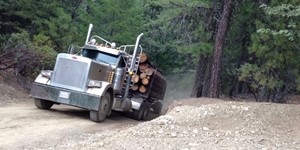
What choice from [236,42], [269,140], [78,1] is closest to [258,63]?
[236,42]

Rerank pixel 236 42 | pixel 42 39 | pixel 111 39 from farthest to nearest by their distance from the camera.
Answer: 1. pixel 111 39
2. pixel 236 42
3. pixel 42 39

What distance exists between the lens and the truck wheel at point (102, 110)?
13.0 meters

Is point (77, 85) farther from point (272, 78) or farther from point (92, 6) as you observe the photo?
point (92, 6)

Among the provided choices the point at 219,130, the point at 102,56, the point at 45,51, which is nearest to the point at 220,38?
the point at 102,56

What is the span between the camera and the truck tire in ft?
54.8

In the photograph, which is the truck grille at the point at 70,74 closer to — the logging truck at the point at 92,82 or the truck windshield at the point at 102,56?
the logging truck at the point at 92,82

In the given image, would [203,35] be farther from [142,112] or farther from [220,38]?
[142,112]

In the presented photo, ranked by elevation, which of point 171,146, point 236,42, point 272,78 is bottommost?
point 171,146

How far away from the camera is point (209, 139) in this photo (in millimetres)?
8609

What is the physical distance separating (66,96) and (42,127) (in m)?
2.33

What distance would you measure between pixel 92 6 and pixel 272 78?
1445 cm

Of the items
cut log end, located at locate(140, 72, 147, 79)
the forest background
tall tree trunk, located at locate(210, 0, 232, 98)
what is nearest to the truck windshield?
cut log end, located at locate(140, 72, 147, 79)

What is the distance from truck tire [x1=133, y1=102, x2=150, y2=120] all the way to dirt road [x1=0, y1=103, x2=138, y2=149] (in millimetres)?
2529

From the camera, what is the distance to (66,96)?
1295 centimetres
